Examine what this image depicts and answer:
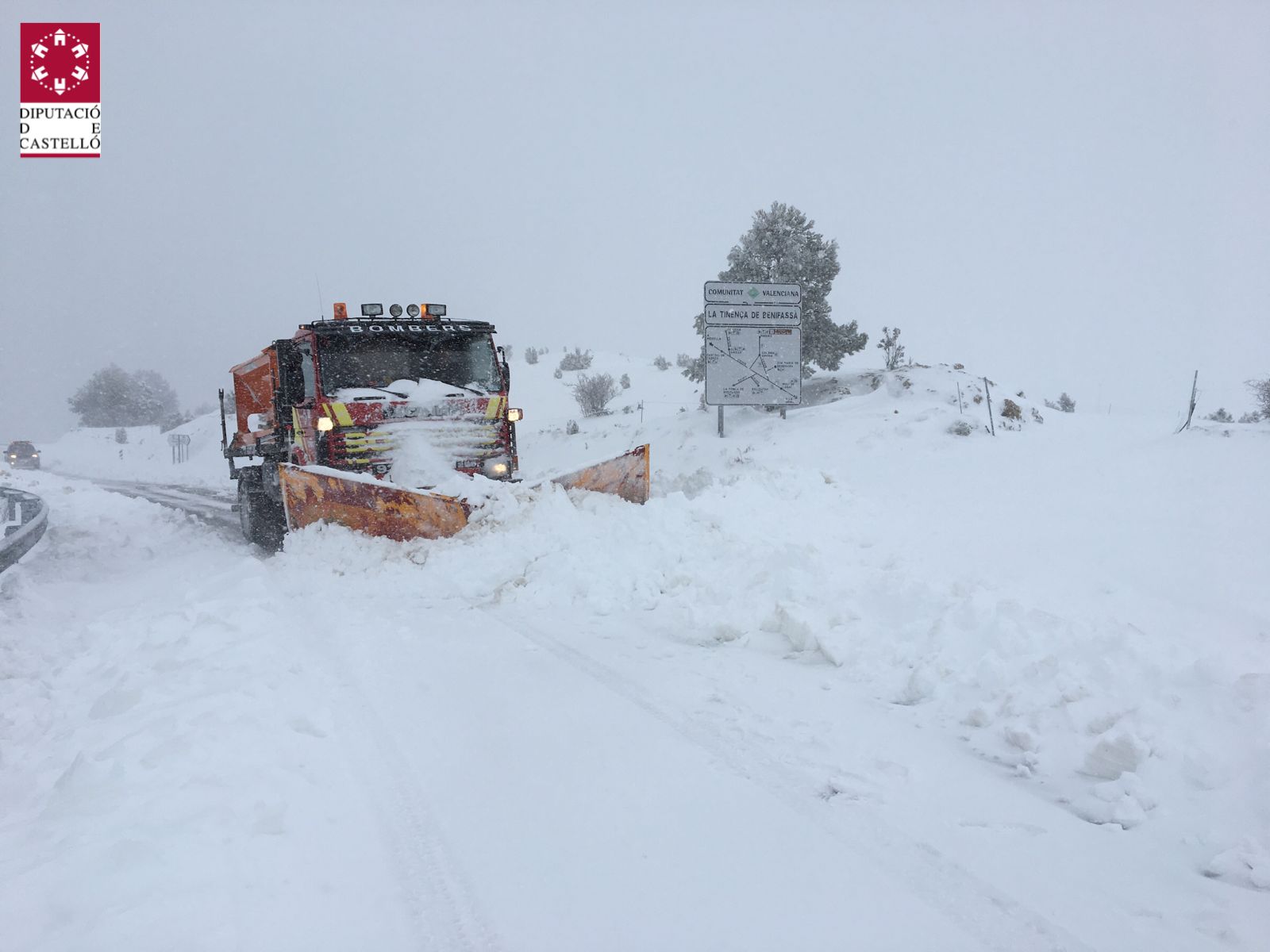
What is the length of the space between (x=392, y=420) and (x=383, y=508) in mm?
1425

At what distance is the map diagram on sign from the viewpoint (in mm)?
16000

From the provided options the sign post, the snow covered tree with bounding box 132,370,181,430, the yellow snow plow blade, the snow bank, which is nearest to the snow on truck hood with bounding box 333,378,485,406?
the yellow snow plow blade

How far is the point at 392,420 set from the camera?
837 cm

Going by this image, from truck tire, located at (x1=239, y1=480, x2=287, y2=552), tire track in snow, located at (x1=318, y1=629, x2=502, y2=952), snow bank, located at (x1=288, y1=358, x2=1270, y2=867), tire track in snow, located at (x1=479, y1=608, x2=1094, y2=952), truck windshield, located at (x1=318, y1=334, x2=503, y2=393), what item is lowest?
truck tire, located at (x1=239, y1=480, x2=287, y2=552)

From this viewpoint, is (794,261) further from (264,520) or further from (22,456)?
(22,456)

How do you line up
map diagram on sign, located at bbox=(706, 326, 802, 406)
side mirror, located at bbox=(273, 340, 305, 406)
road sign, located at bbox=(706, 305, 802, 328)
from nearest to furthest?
side mirror, located at bbox=(273, 340, 305, 406) → road sign, located at bbox=(706, 305, 802, 328) → map diagram on sign, located at bbox=(706, 326, 802, 406)

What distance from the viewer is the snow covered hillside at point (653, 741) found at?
2.30 m

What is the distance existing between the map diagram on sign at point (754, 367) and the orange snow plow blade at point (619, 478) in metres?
7.61

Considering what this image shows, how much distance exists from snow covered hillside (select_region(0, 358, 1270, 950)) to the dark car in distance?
35.0m

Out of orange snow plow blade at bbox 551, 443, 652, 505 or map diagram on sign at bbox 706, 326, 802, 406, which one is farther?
map diagram on sign at bbox 706, 326, 802, 406

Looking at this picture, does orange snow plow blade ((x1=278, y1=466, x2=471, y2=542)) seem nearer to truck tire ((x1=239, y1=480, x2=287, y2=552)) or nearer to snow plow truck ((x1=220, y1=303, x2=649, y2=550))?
snow plow truck ((x1=220, y1=303, x2=649, y2=550))

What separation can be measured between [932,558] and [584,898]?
16.9ft

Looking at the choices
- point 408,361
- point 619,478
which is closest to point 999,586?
point 619,478

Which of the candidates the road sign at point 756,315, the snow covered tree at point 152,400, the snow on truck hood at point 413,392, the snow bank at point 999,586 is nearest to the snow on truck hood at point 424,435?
the snow on truck hood at point 413,392
